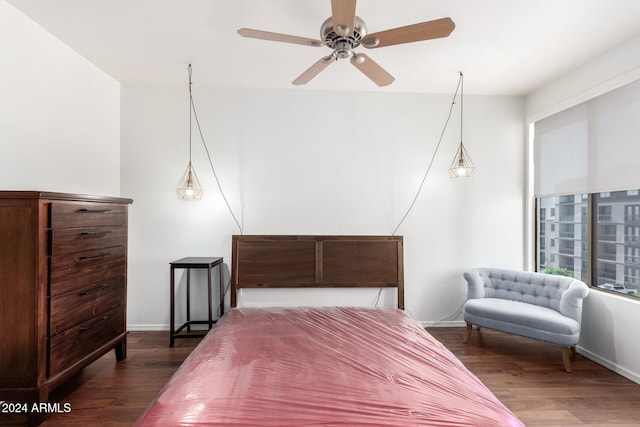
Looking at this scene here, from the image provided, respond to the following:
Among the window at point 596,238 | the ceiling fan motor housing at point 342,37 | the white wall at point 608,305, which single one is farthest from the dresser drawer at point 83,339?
Result: the window at point 596,238

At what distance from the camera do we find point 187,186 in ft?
9.94

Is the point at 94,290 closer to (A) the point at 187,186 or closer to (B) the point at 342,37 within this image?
(A) the point at 187,186

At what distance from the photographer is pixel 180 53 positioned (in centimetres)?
258

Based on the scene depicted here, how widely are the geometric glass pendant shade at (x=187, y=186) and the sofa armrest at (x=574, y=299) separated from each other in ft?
12.0

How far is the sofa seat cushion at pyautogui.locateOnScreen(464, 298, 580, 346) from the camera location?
243cm

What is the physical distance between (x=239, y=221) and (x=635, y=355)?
3693mm

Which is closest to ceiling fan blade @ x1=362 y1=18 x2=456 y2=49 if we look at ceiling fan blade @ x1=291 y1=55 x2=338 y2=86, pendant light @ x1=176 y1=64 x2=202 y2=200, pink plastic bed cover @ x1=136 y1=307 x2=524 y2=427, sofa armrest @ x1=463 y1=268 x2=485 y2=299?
ceiling fan blade @ x1=291 y1=55 x2=338 y2=86

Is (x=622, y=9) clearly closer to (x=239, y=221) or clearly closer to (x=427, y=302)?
(x=427, y=302)

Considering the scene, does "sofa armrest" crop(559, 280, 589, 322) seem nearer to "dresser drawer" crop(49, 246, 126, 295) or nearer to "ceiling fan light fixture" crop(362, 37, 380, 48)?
"ceiling fan light fixture" crop(362, 37, 380, 48)

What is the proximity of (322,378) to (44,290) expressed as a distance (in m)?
1.74

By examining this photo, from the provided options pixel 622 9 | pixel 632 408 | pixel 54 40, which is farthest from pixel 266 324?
pixel 622 9

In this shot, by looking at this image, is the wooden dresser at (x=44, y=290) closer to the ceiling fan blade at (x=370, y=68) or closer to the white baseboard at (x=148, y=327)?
the white baseboard at (x=148, y=327)

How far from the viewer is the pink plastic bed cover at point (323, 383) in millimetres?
1146

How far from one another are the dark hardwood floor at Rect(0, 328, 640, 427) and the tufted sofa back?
0.47m
